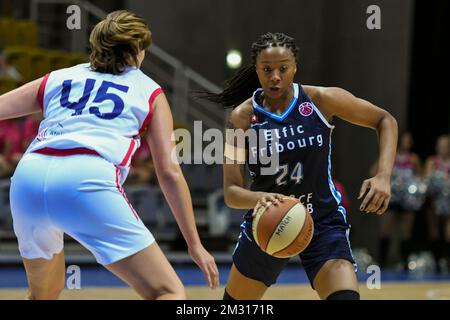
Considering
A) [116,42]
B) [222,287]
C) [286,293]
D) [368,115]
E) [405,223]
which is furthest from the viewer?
[405,223]

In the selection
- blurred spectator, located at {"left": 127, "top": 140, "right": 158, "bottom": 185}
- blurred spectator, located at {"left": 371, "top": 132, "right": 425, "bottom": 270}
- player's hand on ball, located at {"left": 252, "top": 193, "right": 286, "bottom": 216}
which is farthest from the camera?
blurred spectator, located at {"left": 371, "top": 132, "right": 425, "bottom": 270}

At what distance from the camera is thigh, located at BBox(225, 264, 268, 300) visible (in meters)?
4.20

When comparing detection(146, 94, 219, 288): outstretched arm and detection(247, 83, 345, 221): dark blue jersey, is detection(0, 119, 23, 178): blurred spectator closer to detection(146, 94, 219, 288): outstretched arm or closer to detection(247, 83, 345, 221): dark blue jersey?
detection(247, 83, 345, 221): dark blue jersey

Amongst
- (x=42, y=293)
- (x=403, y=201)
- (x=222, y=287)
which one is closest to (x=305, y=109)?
(x=42, y=293)

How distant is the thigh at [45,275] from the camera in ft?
11.2

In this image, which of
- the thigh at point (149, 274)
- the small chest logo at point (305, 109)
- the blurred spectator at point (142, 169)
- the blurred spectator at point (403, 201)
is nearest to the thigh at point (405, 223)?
the blurred spectator at point (403, 201)

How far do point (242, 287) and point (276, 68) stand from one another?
3.64 feet

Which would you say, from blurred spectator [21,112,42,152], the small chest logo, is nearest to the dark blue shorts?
the small chest logo

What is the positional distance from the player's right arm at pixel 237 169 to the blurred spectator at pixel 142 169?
18.0 ft

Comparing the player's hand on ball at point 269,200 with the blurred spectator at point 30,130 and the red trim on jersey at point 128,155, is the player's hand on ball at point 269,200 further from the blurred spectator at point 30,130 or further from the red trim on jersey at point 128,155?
the blurred spectator at point 30,130

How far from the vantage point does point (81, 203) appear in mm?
3051

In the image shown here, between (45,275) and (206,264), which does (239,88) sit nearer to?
(206,264)

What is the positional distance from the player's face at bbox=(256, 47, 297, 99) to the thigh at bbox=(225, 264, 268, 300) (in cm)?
93
